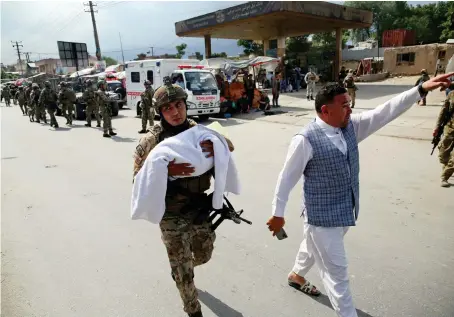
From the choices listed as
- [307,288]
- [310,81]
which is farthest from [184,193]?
[310,81]

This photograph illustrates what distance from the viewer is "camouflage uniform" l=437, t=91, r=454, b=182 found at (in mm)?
4672

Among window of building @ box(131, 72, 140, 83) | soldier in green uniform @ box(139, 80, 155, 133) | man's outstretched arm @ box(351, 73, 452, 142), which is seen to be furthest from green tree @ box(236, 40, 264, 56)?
man's outstretched arm @ box(351, 73, 452, 142)

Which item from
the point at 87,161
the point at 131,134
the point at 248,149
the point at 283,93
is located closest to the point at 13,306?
the point at 87,161

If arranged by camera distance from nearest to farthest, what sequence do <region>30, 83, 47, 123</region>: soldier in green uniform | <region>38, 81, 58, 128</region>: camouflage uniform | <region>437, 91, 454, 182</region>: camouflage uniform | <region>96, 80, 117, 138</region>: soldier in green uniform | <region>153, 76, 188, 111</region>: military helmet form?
1. <region>153, 76, 188, 111</region>: military helmet
2. <region>437, 91, 454, 182</region>: camouflage uniform
3. <region>96, 80, 117, 138</region>: soldier in green uniform
4. <region>38, 81, 58, 128</region>: camouflage uniform
5. <region>30, 83, 47, 123</region>: soldier in green uniform

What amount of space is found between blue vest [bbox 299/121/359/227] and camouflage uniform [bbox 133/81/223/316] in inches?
27.4

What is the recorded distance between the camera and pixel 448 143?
4.97m

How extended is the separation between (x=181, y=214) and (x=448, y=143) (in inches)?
180

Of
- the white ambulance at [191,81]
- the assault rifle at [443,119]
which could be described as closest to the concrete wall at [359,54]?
the white ambulance at [191,81]

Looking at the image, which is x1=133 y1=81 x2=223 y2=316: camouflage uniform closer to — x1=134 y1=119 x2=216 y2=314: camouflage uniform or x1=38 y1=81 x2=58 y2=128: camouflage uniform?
x1=134 y1=119 x2=216 y2=314: camouflage uniform

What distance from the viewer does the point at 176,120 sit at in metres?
2.14

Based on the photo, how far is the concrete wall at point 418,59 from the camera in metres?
24.2

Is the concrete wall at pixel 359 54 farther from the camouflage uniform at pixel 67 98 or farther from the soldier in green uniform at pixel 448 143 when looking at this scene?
the soldier in green uniform at pixel 448 143

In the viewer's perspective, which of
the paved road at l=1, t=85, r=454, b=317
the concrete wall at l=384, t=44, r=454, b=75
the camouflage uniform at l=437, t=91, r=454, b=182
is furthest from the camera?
the concrete wall at l=384, t=44, r=454, b=75

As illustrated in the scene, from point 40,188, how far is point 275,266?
456 centimetres
